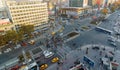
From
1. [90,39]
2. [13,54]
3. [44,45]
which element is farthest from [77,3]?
[13,54]

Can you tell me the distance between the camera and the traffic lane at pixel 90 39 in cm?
6106

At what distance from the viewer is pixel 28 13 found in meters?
72.8

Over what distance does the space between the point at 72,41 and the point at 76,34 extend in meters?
9.79

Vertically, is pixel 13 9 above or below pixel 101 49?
above

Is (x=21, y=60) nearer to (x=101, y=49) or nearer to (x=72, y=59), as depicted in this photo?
(x=72, y=59)

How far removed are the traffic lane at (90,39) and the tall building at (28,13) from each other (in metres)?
31.6

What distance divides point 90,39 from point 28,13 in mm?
45494

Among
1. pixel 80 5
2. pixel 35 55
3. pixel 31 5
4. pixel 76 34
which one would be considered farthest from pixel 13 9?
pixel 80 5

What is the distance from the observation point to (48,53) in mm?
51031

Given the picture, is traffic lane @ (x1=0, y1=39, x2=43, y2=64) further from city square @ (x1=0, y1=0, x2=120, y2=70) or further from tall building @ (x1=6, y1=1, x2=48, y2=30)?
tall building @ (x1=6, y1=1, x2=48, y2=30)

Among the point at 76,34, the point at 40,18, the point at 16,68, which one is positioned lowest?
the point at 16,68

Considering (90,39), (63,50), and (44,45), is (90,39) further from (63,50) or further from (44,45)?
(44,45)

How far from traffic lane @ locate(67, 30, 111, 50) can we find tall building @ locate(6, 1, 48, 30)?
31555 mm

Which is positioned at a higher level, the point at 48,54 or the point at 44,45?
the point at 44,45
